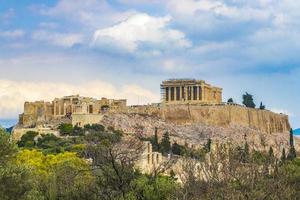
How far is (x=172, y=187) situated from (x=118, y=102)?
79.2 metres

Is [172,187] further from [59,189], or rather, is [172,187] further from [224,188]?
[59,189]

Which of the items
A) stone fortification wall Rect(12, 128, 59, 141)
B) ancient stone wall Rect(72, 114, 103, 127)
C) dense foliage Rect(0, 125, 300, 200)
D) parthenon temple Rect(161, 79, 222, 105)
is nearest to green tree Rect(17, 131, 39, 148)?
stone fortification wall Rect(12, 128, 59, 141)

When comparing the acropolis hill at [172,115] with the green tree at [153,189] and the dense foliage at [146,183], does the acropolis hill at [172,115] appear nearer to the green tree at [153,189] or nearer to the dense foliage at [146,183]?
the dense foliage at [146,183]

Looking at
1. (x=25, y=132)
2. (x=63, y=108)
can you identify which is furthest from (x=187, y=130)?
(x=25, y=132)

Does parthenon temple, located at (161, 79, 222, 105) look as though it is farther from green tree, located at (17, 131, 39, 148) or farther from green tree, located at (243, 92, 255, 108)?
green tree, located at (17, 131, 39, 148)

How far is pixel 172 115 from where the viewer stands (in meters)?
114

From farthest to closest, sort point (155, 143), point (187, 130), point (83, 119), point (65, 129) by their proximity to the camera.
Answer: point (187, 130), point (83, 119), point (65, 129), point (155, 143)

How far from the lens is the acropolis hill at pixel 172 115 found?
103562mm

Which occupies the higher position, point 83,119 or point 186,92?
point 186,92

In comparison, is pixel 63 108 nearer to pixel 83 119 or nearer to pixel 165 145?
Result: pixel 83 119

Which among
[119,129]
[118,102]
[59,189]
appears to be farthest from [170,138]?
[59,189]

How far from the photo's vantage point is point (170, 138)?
102m

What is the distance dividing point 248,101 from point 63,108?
115 feet

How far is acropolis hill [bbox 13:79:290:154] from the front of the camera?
103562 mm
